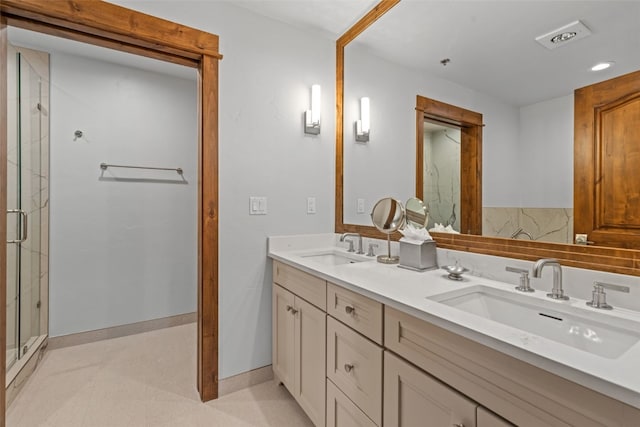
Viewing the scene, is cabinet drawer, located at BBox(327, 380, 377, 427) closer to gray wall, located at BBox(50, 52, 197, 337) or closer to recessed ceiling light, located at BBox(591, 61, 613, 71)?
recessed ceiling light, located at BBox(591, 61, 613, 71)

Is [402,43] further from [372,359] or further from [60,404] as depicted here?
[60,404]

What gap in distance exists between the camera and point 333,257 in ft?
6.89

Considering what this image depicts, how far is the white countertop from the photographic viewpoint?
0.55m

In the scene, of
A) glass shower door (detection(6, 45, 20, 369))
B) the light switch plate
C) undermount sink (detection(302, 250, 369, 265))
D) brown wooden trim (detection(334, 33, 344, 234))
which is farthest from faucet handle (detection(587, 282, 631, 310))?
glass shower door (detection(6, 45, 20, 369))

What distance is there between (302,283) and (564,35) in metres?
1.48

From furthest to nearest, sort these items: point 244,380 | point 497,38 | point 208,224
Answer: point 244,380
point 208,224
point 497,38

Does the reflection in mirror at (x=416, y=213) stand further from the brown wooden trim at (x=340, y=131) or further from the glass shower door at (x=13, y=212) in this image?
the glass shower door at (x=13, y=212)

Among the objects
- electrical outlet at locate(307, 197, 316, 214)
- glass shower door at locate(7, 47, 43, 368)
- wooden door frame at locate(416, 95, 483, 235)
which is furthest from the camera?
electrical outlet at locate(307, 197, 316, 214)

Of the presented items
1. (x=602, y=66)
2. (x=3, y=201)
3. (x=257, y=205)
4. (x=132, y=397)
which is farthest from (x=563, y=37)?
(x=132, y=397)

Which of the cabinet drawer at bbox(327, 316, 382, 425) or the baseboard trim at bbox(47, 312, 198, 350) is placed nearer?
the cabinet drawer at bbox(327, 316, 382, 425)

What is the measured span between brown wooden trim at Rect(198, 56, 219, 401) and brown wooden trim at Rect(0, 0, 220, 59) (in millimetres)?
114

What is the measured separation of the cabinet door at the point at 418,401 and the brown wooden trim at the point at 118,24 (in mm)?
1888

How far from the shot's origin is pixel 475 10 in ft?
4.53

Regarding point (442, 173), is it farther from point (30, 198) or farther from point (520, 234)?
point (30, 198)
